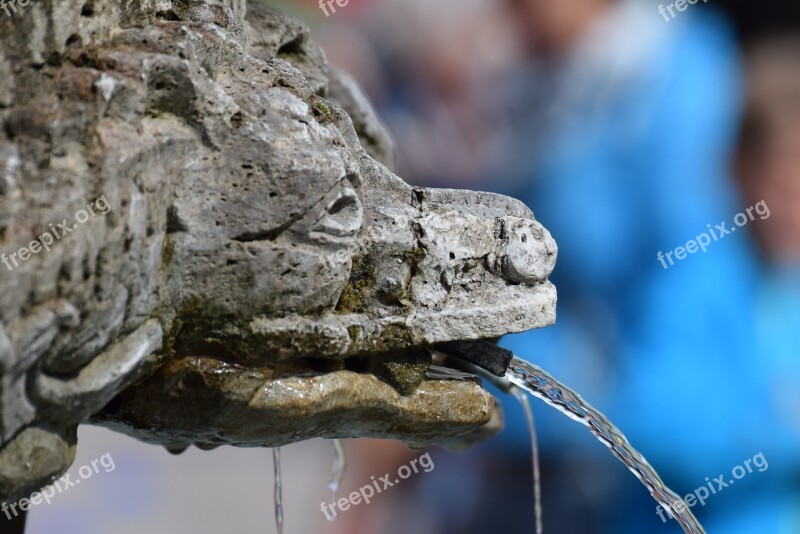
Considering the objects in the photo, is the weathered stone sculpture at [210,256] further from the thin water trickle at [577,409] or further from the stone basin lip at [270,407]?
the thin water trickle at [577,409]

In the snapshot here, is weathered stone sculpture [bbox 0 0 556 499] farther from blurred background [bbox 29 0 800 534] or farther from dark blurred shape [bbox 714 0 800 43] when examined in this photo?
dark blurred shape [bbox 714 0 800 43]

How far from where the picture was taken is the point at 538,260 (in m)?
0.95

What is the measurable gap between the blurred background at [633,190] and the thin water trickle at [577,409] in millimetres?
1057

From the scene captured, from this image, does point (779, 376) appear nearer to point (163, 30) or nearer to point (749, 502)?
point (749, 502)

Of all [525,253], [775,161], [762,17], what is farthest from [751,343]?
[525,253]

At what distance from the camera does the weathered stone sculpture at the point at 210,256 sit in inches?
27.9

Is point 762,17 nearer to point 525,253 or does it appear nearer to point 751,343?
point 751,343

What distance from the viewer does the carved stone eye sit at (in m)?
0.85

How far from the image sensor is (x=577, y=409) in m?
1.11

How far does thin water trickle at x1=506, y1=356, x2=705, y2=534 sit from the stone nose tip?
0.15m

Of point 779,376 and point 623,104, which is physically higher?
point 623,104

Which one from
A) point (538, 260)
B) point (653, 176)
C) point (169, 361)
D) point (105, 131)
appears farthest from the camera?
point (653, 176)

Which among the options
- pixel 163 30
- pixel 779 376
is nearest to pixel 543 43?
pixel 779 376

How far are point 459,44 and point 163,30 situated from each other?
152 centimetres
